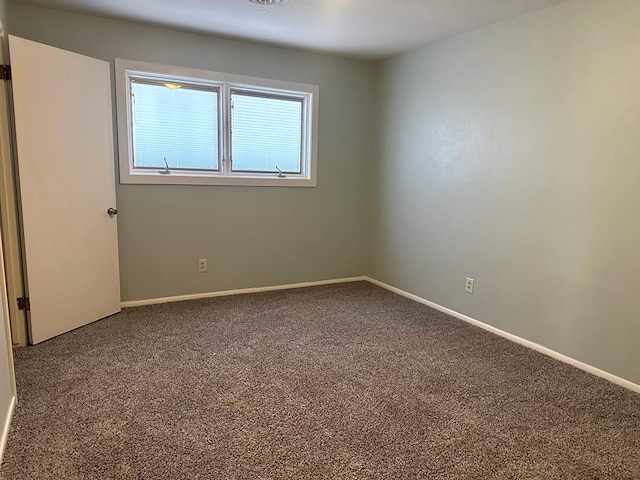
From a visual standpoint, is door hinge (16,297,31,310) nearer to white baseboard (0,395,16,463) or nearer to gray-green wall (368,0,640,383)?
white baseboard (0,395,16,463)

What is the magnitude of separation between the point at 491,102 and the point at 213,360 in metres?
2.79

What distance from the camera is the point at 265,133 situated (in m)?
4.15

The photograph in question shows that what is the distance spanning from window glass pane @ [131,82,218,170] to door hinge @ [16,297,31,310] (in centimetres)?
142

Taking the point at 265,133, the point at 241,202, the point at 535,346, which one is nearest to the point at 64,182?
the point at 241,202

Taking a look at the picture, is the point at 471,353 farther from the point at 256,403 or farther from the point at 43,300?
the point at 43,300

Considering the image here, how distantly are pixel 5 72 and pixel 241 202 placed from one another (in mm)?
1987

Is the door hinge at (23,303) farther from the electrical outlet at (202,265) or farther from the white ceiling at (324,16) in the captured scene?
the white ceiling at (324,16)

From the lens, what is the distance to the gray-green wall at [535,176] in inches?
97.0

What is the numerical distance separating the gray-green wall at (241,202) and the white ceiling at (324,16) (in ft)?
0.57

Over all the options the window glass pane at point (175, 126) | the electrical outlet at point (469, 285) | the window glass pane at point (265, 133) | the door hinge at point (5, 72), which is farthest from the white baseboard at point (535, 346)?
the door hinge at point (5, 72)

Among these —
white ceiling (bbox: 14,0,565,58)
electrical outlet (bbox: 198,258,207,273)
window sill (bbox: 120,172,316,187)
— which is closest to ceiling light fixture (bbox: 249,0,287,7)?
white ceiling (bbox: 14,0,565,58)

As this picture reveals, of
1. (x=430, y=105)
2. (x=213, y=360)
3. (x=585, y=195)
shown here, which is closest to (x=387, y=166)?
(x=430, y=105)

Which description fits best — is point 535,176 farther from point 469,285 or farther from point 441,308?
point 441,308

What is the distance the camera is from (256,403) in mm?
2176
